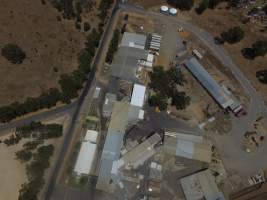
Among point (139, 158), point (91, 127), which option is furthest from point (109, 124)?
point (139, 158)

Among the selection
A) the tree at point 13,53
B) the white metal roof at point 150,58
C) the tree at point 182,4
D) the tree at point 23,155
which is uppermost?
the tree at point 182,4

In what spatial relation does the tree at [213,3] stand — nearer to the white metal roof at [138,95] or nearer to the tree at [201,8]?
the tree at [201,8]

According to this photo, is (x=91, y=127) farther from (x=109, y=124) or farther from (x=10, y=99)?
(x=10, y=99)

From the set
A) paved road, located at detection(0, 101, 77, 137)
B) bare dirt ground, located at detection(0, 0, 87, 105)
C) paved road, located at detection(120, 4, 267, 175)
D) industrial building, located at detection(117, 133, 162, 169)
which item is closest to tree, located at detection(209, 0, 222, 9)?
paved road, located at detection(120, 4, 267, 175)

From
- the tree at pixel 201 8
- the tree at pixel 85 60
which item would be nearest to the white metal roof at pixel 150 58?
the tree at pixel 85 60

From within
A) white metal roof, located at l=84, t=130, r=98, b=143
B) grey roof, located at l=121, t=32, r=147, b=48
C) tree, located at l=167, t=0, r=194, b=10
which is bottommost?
white metal roof, located at l=84, t=130, r=98, b=143

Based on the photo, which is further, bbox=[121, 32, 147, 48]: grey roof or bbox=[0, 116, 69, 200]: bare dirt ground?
bbox=[121, 32, 147, 48]: grey roof

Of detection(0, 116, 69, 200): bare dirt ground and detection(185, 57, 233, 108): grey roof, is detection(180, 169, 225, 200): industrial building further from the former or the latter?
detection(0, 116, 69, 200): bare dirt ground
